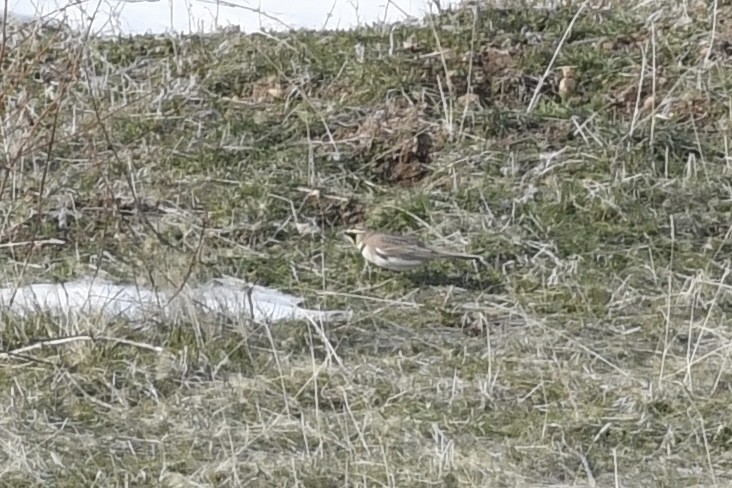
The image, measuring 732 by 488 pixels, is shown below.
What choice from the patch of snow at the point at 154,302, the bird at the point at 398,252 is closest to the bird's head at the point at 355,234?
the bird at the point at 398,252

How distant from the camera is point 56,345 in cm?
450

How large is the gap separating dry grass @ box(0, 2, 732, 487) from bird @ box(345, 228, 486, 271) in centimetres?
8

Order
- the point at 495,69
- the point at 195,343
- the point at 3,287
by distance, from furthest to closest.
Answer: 1. the point at 495,69
2. the point at 3,287
3. the point at 195,343

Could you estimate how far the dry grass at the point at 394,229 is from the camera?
3965mm

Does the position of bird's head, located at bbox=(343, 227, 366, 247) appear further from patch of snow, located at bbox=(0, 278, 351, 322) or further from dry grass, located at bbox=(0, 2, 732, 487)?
patch of snow, located at bbox=(0, 278, 351, 322)

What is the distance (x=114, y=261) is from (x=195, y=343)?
36.3 inches

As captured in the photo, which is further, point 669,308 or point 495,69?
point 495,69

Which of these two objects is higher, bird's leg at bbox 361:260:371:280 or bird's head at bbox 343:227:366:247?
bird's head at bbox 343:227:366:247

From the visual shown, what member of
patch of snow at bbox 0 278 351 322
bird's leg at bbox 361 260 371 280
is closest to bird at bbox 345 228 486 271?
bird's leg at bbox 361 260 371 280

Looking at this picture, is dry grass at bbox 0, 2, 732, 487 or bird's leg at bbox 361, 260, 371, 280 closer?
dry grass at bbox 0, 2, 732, 487

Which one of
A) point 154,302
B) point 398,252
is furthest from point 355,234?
point 154,302

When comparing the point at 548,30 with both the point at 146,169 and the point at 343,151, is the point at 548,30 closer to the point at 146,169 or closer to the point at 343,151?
the point at 343,151


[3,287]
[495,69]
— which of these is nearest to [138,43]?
[495,69]

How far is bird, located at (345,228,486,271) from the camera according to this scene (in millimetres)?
5129
